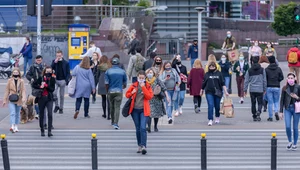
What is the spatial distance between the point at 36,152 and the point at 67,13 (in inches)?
945

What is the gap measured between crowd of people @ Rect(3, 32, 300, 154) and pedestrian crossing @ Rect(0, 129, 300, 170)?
49 cm

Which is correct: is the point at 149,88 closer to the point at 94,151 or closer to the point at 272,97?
the point at 94,151

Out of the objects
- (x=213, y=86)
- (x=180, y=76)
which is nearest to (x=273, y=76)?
(x=213, y=86)

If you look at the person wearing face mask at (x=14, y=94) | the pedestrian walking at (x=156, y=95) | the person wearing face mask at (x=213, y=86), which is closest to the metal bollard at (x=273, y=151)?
the pedestrian walking at (x=156, y=95)

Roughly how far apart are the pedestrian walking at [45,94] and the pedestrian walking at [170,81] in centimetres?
313

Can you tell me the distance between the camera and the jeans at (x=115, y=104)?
20266 mm

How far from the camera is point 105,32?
39.4 m

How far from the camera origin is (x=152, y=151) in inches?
694

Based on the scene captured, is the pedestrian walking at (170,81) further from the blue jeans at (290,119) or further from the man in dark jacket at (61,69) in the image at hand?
the blue jeans at (290,119)

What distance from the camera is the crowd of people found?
1739 centimetres

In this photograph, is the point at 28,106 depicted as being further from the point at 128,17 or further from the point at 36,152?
the point at 128,17

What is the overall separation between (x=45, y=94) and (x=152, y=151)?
310 cm

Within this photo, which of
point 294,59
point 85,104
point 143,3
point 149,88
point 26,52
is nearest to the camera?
point 149,88

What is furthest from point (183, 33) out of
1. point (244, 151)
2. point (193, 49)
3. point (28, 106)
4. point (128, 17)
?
point (244, 151)
